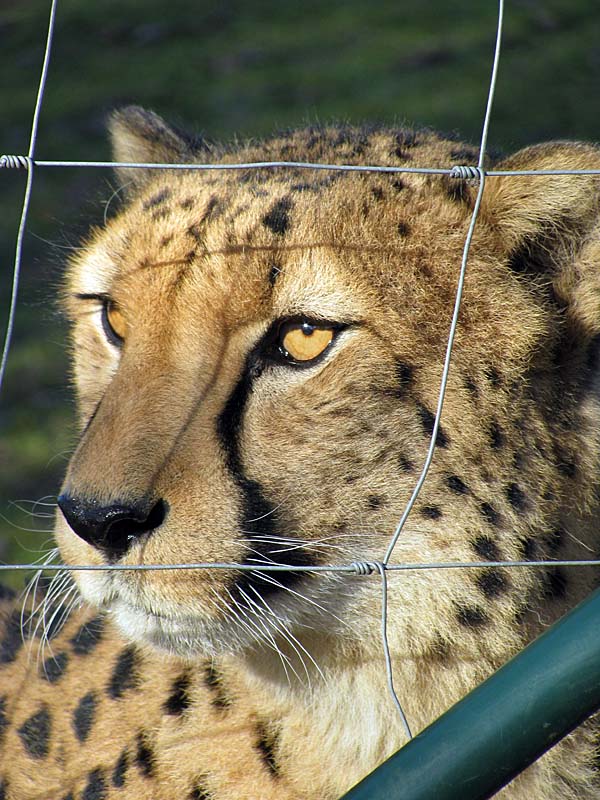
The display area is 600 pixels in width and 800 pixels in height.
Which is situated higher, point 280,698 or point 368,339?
point 368,339

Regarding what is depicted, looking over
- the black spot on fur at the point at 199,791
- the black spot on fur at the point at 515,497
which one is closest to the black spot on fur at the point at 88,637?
the black spot on fur at the point at 199,791

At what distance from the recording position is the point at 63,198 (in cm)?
660

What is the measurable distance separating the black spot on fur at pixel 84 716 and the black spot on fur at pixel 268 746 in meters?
0.39

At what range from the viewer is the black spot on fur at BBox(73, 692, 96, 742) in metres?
2.30

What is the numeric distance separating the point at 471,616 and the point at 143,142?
1.46m

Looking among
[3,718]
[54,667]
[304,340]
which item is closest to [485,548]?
[304,340]

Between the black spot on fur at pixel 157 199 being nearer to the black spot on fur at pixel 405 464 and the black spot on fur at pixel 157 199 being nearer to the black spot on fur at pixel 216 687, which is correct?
the black spot on fur at pixel 405 464

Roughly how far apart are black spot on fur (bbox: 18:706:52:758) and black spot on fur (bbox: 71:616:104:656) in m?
0.15

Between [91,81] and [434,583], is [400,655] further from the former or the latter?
[91,81]

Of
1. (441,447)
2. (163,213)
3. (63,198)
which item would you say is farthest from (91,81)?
(441,447)

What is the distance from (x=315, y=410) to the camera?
1.95 metres

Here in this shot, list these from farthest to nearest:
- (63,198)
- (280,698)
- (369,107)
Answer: (369,107) → (63,198) → (280,698)

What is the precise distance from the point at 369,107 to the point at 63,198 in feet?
7.47

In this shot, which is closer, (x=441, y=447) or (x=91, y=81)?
(x=441, y=447)
